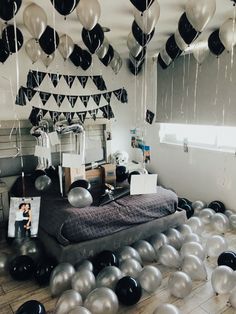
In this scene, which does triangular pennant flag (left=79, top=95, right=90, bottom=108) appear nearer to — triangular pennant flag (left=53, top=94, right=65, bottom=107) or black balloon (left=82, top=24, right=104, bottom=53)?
triangular pennant flag (left=53, top=94, right=65, bottom=107)

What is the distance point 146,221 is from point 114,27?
211 centimetres

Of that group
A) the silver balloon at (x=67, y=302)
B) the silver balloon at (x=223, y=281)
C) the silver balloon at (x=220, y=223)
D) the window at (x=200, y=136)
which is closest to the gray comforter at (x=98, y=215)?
the silver balloon at (x=67, y=302)

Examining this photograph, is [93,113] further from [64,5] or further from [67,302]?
[67,302]

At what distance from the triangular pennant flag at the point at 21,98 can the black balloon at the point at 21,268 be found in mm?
1999

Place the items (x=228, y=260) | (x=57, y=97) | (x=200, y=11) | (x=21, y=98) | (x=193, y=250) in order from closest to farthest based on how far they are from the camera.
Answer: (x=200, y=11) < (x=228, y=260) < (x=193, y=250) < (x=21, y=98) < (x=57, y=97)

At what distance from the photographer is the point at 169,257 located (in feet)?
7.57

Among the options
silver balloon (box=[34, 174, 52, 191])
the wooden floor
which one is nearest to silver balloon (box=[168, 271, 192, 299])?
the wooden floor

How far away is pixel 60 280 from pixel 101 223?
0.60 meters

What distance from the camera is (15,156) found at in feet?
11.1

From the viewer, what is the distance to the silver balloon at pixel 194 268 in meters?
2.16

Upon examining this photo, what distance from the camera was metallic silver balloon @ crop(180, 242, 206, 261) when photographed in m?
2.34

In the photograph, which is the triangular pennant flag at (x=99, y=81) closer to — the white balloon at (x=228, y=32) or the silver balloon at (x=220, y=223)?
the white balloon at (x=228, y=32)

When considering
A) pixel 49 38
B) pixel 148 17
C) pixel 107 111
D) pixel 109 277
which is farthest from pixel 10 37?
pixel 109 277

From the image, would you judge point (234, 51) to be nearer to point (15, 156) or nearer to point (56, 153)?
point (56, 153)
